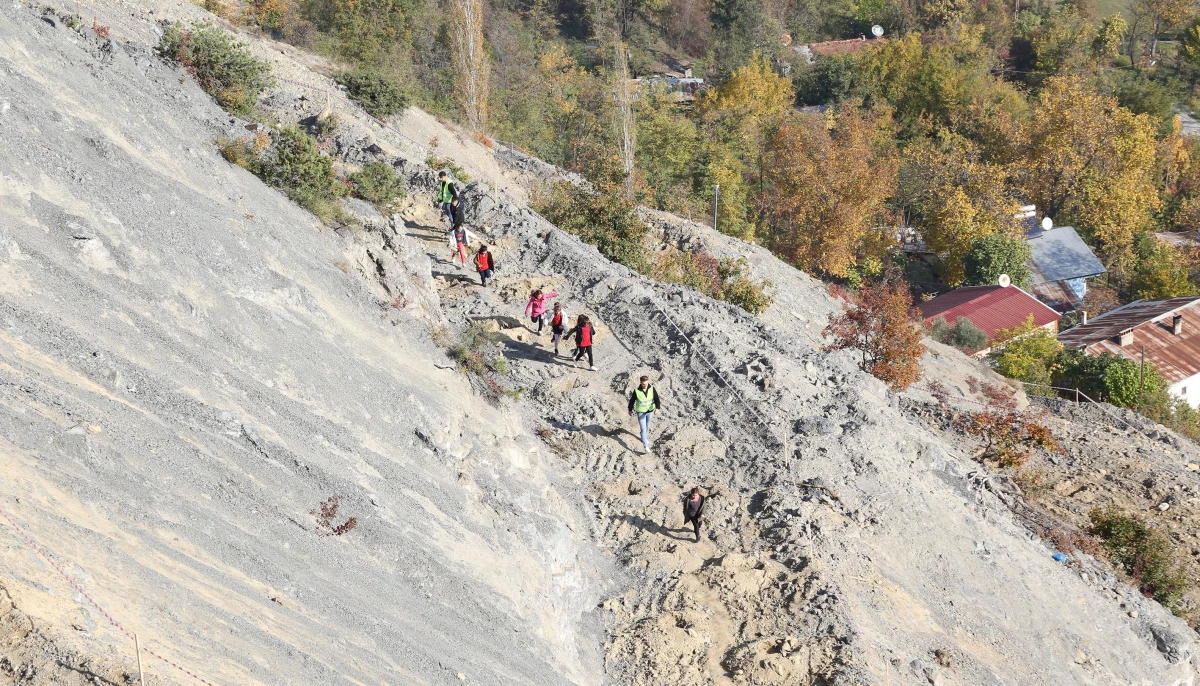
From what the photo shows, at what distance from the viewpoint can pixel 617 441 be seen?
15.3 meters

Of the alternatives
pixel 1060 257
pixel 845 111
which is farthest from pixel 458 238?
pixel 845 111

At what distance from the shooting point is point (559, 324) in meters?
16.1

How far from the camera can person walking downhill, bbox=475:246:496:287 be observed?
17.8m

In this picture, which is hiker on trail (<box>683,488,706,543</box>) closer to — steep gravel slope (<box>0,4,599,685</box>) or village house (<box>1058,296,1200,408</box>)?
steep gravel slope (<box>0,4,599,685</box>)

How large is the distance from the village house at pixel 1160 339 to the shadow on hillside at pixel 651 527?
981 inches

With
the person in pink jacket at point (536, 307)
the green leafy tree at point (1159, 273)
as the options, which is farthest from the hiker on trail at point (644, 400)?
the green leafy tree at point (1159, 273)

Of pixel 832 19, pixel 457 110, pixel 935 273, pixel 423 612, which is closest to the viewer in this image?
pixel 423 612

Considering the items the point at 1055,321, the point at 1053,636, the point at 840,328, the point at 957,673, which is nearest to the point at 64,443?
the point at 957,673

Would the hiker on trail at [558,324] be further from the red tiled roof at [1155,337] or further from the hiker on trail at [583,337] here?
the red tiled roof at [1155,337]

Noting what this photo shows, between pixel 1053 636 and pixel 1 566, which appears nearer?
pixel 1 566

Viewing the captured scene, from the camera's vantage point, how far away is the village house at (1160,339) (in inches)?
1357

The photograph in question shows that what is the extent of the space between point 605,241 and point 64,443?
553 inches

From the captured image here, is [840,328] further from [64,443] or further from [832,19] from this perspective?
[832,19]

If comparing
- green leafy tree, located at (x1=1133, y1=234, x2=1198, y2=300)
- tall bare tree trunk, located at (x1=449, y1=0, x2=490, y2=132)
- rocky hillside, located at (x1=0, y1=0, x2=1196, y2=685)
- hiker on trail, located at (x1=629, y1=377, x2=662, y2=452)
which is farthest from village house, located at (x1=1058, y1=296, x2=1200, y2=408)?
hiker on trail, located at (x1=629, y1=377, x2=662, y2=452)
